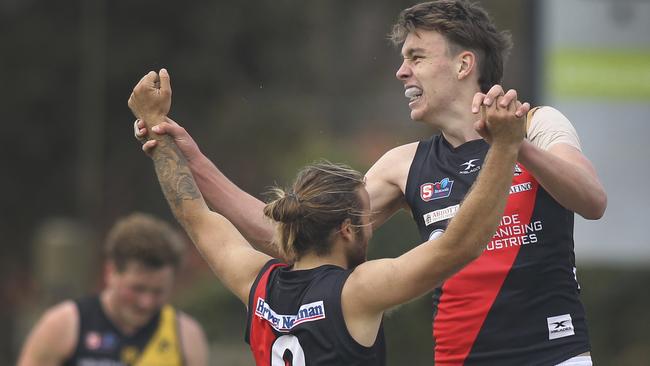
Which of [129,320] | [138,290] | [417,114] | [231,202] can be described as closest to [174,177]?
[231,202]

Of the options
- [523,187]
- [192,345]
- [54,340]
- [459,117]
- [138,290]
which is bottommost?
[192,345]

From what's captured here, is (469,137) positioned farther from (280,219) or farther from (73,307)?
→ (73,307)

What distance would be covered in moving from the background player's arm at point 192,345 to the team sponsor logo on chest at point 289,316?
10.0 feet

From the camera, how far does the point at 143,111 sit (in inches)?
183

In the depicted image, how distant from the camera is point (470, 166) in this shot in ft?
15.3

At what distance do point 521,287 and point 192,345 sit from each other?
3.19 m

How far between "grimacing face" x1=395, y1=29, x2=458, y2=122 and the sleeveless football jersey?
3.11m

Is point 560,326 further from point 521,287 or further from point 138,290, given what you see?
point 138,290

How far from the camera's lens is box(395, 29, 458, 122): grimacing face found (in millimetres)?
4691

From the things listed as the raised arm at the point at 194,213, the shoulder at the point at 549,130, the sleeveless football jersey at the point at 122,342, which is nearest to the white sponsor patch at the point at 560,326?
the shoulder at the point at 549,130

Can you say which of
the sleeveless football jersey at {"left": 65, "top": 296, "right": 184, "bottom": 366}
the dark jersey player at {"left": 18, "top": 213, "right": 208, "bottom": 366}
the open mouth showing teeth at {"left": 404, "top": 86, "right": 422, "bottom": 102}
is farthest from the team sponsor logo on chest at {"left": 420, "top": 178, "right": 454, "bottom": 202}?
the sleeveless football jersey at {"left": 65, "top": 296, "right": 184, "bottom": 366}

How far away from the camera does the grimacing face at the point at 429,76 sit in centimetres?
469

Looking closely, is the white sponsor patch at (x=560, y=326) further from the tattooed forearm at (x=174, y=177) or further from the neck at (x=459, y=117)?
the tattooed forearm at (x=174, y=177)

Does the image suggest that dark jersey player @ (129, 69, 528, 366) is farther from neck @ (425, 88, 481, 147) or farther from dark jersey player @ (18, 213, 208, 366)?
dark jersey player @ (18, 213, 208, 366)
